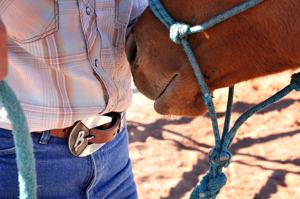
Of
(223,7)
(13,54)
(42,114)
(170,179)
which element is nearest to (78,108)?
(42,114)

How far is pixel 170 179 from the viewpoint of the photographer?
105 inches

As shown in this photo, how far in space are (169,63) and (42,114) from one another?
0.36 metres

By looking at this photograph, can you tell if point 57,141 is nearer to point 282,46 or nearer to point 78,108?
point 78,108

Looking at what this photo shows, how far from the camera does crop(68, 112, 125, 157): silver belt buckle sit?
2.80 ft

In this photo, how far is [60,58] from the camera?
30.9 inches

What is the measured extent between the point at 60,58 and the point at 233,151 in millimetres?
2470

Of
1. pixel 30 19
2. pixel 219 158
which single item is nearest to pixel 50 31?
pixel 30 19

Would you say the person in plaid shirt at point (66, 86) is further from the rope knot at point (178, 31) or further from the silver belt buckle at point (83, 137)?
the rope knot at point (178, 31)

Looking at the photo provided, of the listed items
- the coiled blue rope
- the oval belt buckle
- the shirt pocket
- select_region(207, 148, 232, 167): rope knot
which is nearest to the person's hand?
the coiled blue rope

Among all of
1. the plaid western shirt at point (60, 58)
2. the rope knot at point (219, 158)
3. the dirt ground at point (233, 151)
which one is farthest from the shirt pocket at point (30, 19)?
the dirt ground at point (233, 151)

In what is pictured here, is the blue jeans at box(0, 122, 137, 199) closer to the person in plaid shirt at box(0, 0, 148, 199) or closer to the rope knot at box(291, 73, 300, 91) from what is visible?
the person in plaid shirt at box(0, 0, 148, 199)

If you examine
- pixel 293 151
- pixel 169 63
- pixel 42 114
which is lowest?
pixel 42 114

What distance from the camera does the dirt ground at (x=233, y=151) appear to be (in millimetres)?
2562

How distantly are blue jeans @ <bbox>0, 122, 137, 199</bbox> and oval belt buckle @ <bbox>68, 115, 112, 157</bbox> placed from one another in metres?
0.02
